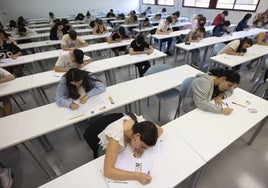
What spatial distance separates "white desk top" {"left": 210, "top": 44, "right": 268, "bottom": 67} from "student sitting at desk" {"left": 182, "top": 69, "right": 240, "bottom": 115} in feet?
4.11

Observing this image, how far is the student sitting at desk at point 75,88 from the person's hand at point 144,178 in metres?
1.06

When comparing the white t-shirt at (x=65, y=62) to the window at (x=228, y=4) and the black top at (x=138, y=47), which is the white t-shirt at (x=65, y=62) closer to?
the black top at (x=138, y=47)

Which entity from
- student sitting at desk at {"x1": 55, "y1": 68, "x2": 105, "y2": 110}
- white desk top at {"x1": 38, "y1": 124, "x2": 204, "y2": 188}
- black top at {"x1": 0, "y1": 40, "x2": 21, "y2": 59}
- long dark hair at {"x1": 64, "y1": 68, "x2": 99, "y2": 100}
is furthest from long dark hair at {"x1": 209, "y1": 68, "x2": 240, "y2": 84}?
black top at {"x1": 0, "y1": 40, "x2": 21, "y2": 59}

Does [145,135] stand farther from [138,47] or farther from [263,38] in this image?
[263,38]

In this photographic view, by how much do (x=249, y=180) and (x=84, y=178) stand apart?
1.81 meters

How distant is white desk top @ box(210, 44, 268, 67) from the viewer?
8.84 feet

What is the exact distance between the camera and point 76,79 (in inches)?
64.2

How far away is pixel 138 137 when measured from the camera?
102cm

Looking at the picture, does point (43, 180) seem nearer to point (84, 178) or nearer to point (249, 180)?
point (84, 178)

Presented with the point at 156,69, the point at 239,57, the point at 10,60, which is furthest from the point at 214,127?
the point at 10,60

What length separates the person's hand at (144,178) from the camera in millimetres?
978

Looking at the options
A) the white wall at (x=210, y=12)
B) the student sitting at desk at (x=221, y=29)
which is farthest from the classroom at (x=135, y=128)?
the white wall at (x=210, y=12)

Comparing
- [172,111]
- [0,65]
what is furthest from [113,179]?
[0,65]

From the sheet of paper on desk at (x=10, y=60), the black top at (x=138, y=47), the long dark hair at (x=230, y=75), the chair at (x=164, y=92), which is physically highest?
the long dark hair at (x=230, y=75)
